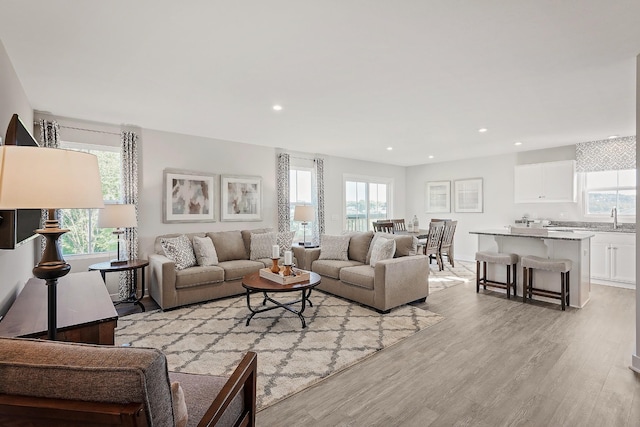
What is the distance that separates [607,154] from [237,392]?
7.20 m

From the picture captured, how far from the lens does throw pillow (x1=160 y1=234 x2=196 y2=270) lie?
4.28m

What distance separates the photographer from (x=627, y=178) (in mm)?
5508

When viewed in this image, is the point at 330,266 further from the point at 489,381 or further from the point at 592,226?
the point at 592,226

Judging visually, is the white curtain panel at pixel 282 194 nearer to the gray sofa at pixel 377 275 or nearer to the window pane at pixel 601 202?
the gray sofa at pixel 377 275

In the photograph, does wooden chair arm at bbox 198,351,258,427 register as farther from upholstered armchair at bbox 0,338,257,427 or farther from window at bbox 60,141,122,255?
window at bbox 60,141,122,255

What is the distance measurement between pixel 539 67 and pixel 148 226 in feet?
16.9

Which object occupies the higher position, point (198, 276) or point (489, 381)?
point (198, 276)

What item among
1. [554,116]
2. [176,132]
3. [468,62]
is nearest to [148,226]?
[176,132]

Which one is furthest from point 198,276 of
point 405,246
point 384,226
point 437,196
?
point 437,196

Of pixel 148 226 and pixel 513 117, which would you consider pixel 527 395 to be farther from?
pixel 148 226

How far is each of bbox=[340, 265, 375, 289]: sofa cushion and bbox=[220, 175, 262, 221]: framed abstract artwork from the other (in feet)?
7.70

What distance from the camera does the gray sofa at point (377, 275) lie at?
386 centimetres

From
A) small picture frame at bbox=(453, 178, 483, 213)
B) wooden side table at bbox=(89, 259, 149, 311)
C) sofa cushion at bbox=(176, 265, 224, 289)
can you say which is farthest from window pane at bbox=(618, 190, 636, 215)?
wooden side table at bbox=(89, 259, 149, 311)

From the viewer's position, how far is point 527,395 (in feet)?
7.29
